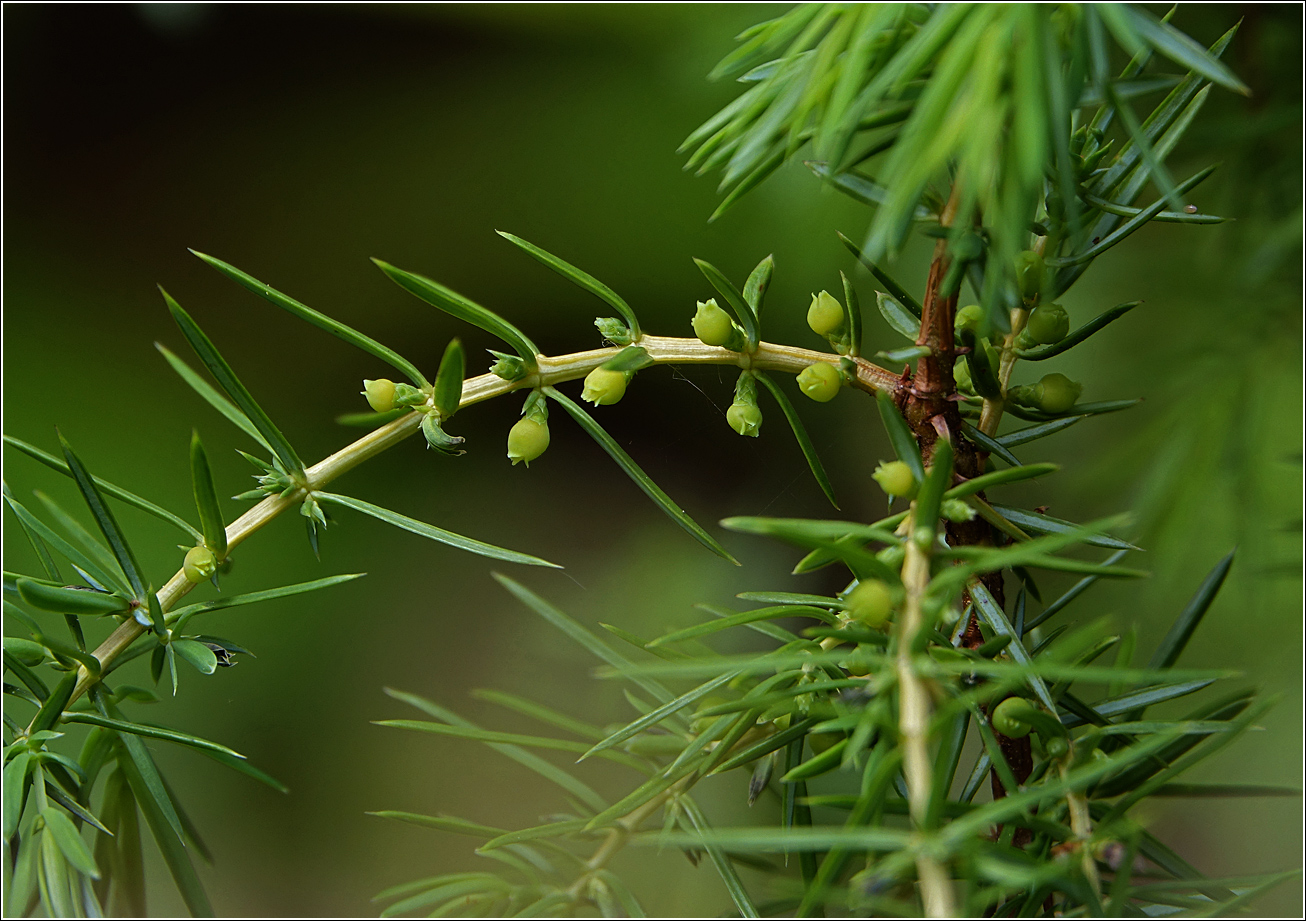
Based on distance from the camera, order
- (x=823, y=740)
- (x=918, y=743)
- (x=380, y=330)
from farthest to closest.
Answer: (x=380, y=330)
(x=823, y=740)
(x=918, y=743)

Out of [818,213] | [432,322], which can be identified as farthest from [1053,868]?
[432,322]

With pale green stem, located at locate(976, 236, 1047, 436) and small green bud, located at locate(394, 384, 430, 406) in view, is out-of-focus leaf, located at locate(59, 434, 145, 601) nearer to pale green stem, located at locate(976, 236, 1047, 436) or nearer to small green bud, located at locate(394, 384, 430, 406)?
small green bud, located at locate(394, 384, 430, 406)

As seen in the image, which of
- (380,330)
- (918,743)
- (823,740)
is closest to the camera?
(918,743)

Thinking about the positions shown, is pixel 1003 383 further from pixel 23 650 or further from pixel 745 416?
pixel 23 650

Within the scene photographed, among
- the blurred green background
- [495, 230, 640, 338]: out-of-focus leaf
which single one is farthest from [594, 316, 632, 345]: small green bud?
the blurred green background

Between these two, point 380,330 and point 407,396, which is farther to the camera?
point 380,330

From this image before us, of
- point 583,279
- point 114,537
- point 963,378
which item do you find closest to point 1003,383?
point 963,378

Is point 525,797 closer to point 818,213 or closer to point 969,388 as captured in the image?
point 818,213

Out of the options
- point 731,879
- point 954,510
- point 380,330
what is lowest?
point 731,879
